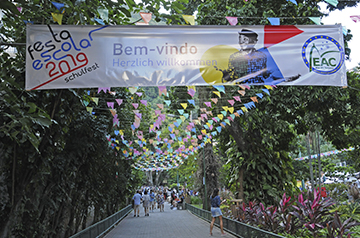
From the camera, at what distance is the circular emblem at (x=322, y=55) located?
5.78 m

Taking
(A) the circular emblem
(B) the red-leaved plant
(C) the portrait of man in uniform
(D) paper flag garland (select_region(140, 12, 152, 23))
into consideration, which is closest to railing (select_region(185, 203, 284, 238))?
(B) the red-leaved plant

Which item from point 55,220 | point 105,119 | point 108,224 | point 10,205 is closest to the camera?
point 10,205

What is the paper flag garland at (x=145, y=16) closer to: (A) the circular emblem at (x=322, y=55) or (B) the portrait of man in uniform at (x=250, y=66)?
(B) the portrait of man in uniform at (x=250, y=66)

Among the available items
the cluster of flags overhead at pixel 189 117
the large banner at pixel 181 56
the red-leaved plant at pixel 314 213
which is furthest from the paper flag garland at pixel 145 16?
the red-leaved plant at pixel 314 213

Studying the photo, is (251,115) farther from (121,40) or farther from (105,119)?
(121,40)

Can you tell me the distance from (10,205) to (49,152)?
3.60 ft

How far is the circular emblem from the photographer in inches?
227

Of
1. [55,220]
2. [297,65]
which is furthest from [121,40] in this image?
[55,220]

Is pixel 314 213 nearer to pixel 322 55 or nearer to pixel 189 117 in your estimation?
pixel 322 55

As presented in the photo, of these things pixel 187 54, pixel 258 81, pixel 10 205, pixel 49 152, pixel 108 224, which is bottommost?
pixel 108 224

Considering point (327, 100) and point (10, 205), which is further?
point (327, 100)

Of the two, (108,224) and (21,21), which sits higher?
(21,21)

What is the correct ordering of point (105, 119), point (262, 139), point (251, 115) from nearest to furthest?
point (105, 119) < point (251, 115) < point (262, 139)

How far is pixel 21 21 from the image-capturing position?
565 centimetres
